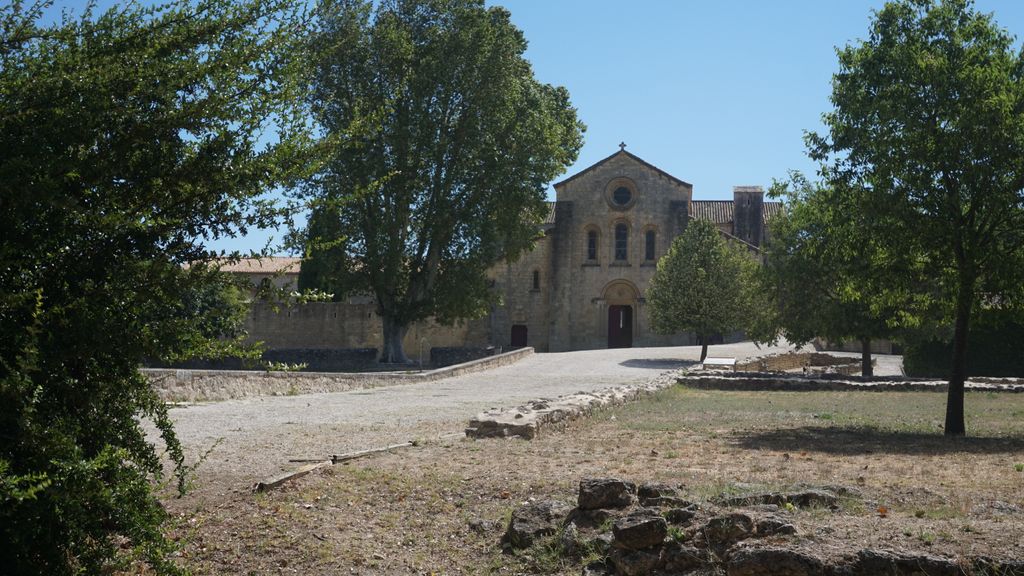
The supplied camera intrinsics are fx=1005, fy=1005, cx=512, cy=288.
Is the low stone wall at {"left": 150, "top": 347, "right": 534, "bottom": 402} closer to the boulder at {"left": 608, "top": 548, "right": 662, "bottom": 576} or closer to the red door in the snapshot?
the boulder at {"left": 608, "top": 548, "right": 662, "bottom": 576}

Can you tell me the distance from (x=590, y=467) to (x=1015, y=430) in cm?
876

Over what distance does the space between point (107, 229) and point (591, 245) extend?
53.7 m

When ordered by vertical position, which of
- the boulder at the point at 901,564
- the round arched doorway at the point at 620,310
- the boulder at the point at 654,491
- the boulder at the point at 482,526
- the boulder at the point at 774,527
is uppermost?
the round arched doorway at the point at 620,310

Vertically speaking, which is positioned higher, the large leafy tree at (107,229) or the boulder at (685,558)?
the large leafy tree at (107,229)

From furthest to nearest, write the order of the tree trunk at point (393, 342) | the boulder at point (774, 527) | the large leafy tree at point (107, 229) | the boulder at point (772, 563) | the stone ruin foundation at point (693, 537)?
the tree trunk at point (393, 342) < the boulder at point (774, 527) < the boulder at point (772, 563) < the stone ruin foundation at point (693, 537) < the large leafy tree at point (107, 229)

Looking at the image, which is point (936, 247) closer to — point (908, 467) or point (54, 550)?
point (908, 467)

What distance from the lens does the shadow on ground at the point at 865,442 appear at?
1175cm

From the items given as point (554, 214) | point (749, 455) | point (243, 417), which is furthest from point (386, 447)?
point (554, 214)

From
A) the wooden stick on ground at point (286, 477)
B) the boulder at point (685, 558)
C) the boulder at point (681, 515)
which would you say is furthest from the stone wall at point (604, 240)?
the boulder at point (685, 558)

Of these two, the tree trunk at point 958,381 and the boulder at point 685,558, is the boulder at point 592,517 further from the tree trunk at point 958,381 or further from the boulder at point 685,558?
the tree trunk at point 958,381

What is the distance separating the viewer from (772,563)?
6.03 meters

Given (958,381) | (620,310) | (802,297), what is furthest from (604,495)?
(620,310)

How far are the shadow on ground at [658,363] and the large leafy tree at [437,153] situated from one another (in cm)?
621

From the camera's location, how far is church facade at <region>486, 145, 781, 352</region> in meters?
57.5
